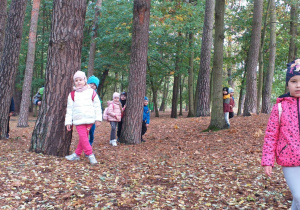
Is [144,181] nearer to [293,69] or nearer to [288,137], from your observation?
[288,137]

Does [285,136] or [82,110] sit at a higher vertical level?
[82,110]

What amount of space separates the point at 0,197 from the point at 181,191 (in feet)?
8.70

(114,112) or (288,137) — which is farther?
(114,112)

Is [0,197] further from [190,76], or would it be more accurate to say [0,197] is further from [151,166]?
[190,76]

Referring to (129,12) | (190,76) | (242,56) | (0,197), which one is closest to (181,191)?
(0,197)

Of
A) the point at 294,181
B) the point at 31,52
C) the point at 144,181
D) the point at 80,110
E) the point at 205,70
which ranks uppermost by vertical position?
the point at 31,52

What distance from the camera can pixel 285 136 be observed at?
8.94ft

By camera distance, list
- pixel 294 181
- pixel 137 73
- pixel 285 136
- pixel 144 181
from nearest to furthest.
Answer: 1. pixel 294 181
2. pixel 285 136
3. pixel 144 181
4. pixel 137 73

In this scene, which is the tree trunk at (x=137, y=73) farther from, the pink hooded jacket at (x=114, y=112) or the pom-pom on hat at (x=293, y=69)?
the pom-pom on hat at (x=293, y=69)

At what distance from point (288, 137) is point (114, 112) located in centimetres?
610

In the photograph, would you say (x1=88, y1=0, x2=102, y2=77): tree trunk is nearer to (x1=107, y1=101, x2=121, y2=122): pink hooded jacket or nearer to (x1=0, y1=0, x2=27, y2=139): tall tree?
(x1=0, y1=0, x2=27, y2=139): tall tree

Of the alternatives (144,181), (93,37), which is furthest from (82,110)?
(93,37)

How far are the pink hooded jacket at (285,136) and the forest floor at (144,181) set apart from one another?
1.45 metres

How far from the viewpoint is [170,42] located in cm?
1862
